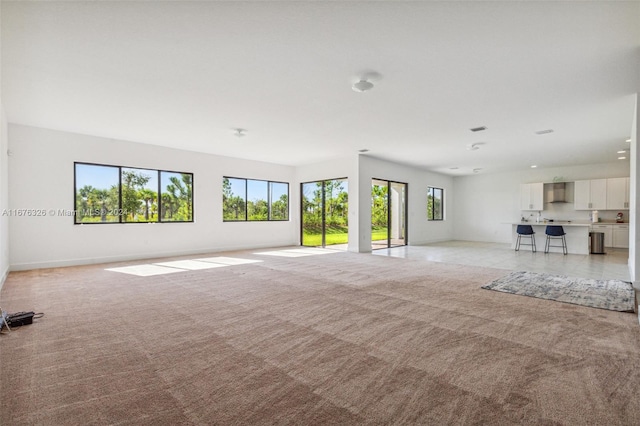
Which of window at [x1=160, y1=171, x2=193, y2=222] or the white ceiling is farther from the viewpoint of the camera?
window at [x1=160, y1=171, x2=193, y2=222]

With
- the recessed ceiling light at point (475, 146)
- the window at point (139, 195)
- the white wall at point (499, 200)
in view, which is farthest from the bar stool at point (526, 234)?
the window at point (139, 195)

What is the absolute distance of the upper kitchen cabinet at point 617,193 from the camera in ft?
32.4

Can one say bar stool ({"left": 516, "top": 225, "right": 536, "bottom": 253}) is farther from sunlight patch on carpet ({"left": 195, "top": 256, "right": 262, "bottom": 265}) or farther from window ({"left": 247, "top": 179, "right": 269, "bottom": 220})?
window ({"left": 247, "top": 179, "right": 269, "bottom": 220})

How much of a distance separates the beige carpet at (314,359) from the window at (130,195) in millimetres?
3083

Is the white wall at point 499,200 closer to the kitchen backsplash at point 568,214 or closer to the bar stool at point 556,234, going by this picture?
the kitchen backsplash at point 568,214

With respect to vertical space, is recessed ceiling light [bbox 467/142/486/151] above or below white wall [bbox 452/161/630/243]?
above

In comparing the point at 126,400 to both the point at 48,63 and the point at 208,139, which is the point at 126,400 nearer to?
the point at 48,63

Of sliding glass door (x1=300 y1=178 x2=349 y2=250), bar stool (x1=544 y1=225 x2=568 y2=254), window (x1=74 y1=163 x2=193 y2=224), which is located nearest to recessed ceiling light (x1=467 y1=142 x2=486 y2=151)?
bar stool (x1=544 y1=225 x2=568 y2=254)

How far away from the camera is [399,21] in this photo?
9.33ft

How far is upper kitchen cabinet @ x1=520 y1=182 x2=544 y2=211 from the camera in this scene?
1126 centimetres

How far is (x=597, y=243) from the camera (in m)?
9.07

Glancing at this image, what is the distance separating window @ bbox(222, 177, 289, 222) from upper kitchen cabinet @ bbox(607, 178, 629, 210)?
420 inches

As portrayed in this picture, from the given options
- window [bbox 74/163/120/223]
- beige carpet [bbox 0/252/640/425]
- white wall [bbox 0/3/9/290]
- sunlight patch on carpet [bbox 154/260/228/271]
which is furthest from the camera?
window [bbox 74/163/120/223]

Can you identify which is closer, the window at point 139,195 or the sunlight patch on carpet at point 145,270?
the sunlight patch on carpet at point 145,270
